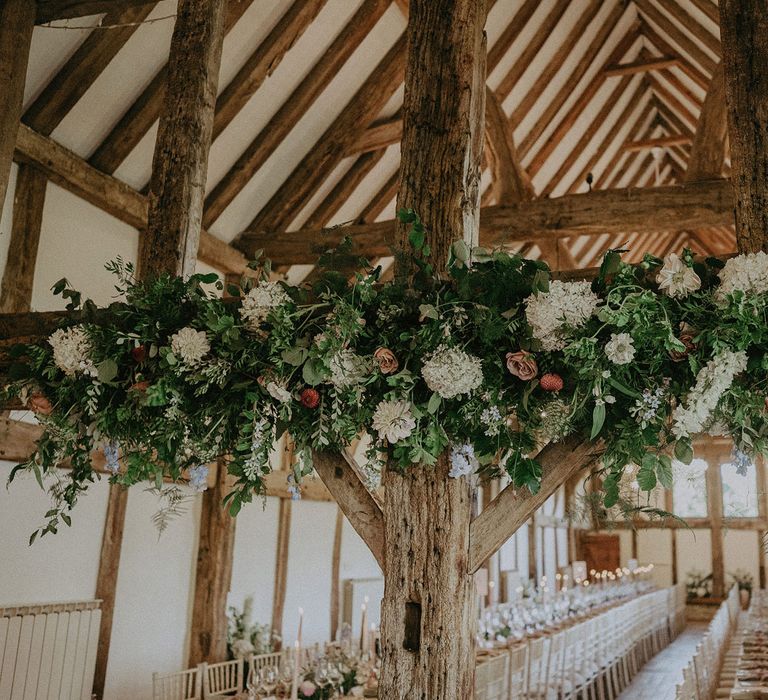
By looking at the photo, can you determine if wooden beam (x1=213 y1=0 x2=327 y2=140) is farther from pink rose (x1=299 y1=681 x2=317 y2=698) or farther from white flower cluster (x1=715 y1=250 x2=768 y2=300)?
white flower cluster (x1=715 y1=250 x2=768 y2=300)

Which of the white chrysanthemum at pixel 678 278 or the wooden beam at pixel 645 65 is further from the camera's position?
the wooden beam at pixel 645 65

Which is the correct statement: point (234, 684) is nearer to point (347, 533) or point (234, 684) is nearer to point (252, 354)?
point (347, 533)

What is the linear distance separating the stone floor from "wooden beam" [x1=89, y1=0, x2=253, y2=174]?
692 centimetres

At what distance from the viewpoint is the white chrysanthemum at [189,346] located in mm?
2887

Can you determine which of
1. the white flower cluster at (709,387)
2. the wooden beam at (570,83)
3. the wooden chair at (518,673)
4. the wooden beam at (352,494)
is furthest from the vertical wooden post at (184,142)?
the wooden beam at (570,83)

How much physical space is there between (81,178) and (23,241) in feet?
2.34

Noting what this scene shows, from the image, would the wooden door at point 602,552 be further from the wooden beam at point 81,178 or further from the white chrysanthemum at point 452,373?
the white chrysanthemum at point 452,373

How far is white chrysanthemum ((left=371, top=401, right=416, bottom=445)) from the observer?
8.64 feet

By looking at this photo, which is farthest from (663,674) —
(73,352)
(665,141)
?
(73,352)

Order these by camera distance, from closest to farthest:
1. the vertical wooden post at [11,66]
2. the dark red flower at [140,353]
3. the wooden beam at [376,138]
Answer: the dark red flower at [140,353] < the vertical wooden post at [11,66] < the wooden beam at [376,138]

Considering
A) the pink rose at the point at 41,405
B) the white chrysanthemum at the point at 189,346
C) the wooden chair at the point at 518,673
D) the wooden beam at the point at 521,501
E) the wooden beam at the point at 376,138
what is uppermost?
the wooden beam at the point at 376,138

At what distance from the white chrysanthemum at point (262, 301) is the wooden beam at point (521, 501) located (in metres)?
1.05

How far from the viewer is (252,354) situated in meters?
2.87

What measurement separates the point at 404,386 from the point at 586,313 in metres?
0.65
